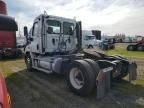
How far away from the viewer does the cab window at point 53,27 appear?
27.2 feet

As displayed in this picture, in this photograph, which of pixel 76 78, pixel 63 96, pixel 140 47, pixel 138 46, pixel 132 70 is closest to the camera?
pixel 63 96

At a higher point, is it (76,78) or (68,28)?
(68,28)

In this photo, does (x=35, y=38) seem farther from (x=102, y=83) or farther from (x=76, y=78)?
(x=102, y=83)

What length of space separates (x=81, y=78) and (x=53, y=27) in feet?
10.9

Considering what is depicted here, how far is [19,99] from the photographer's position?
18.3 ft

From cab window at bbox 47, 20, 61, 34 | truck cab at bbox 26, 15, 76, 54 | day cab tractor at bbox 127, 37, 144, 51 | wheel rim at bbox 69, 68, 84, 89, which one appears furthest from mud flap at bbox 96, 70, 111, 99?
day cab tractor at bbox 127, 37, 144, 51

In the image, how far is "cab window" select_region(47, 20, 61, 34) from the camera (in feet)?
27.2

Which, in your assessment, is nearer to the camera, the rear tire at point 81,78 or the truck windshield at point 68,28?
the rear tire at point 81,78

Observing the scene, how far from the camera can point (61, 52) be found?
880cm

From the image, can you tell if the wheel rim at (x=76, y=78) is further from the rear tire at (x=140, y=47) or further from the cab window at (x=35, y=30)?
the rear tire at (x=140, y=47)

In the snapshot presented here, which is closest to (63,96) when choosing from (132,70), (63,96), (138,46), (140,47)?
(63,96)

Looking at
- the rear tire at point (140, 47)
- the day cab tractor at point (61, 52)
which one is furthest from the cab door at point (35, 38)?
the rear tire at point (140, 47)

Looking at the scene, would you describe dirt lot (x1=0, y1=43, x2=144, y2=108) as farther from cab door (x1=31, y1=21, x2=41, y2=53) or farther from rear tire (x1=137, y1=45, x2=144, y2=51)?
rear tire (x1=137, y1=45, x2=144, y2=51)

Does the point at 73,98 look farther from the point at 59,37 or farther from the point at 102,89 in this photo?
the point at 59,37
